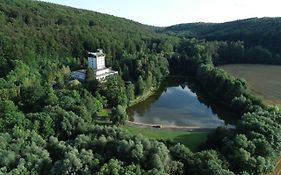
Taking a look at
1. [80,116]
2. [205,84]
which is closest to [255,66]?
[205,84]

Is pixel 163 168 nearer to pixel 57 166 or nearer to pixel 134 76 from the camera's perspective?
pixel 57 166

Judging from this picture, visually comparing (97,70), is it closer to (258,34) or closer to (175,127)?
(175,127)

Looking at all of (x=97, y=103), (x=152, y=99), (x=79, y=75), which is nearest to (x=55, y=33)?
(x=79, y=75)

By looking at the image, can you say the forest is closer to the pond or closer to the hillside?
the hillside

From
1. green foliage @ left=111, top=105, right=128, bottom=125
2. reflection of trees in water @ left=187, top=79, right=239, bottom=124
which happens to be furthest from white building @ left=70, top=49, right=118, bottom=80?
green foliage @ left=111, top=105, right=128, bottom=125

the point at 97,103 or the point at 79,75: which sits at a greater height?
the point at 79,75


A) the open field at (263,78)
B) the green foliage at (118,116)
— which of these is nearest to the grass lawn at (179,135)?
the green foliage at (118,116)
